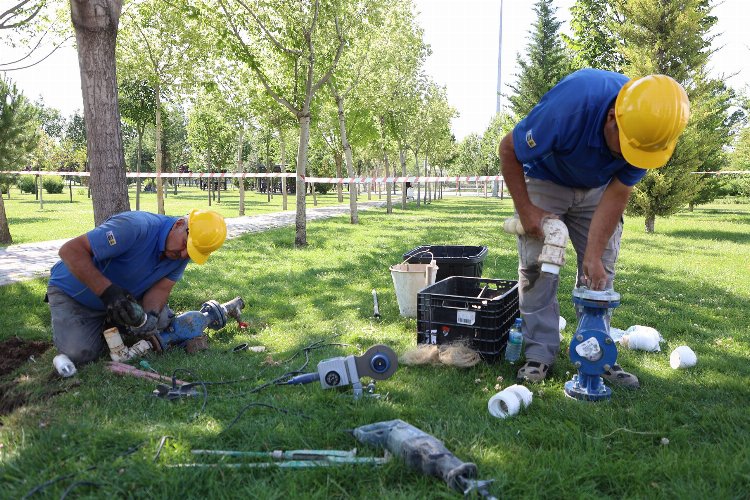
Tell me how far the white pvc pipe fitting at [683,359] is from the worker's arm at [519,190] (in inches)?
52.8

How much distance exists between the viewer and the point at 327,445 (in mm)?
2613

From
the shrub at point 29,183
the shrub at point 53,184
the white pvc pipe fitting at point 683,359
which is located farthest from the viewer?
the shrub at point 29,183

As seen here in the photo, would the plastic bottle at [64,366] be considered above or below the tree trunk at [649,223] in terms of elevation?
below

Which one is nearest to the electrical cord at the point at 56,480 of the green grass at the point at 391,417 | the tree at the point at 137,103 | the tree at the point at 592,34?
the green grass at the point at 391,417

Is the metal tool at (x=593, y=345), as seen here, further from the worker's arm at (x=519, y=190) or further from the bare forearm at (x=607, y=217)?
the worker's arm at (x=519, y=190)

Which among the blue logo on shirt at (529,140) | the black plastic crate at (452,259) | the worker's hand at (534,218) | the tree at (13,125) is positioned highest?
the tree at (13,125)

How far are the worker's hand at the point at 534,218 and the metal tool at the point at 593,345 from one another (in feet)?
1.64

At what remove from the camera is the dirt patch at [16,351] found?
3.96 metres

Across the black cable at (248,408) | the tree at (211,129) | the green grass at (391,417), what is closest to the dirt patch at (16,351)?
the green grass at (391,417)

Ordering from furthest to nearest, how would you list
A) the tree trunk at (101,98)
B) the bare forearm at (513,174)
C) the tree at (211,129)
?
the tree at (211,129)
the tree trunk at (101,98)
the bare forearm at (513,174)

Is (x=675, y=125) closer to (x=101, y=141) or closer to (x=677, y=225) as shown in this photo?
(x=101, y=141)

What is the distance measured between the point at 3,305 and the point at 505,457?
18.3ft

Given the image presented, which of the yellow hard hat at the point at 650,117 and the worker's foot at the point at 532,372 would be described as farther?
the worker's foot at the point at 532,372

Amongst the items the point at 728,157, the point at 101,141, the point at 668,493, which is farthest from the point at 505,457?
the point at 728,157
